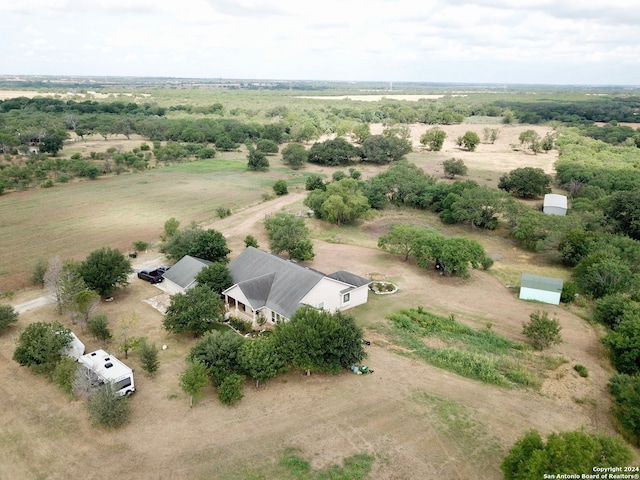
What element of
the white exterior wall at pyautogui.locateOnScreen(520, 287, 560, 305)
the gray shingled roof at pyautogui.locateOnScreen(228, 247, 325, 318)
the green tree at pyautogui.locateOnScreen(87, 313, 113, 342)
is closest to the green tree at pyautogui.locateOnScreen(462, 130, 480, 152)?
the white exterior wall at pyautogui.locateOnScreen(520, 287, 560, 305)

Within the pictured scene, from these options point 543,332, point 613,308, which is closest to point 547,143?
point 613,308

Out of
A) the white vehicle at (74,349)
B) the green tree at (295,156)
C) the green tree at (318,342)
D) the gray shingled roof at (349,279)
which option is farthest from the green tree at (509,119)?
the white vehicle at (74,349)

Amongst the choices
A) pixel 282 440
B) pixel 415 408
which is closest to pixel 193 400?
pixel 282 440

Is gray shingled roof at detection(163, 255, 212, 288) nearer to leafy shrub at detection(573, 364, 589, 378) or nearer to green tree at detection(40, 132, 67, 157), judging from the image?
leafy shrub at detection(573, 364, 589, 378)

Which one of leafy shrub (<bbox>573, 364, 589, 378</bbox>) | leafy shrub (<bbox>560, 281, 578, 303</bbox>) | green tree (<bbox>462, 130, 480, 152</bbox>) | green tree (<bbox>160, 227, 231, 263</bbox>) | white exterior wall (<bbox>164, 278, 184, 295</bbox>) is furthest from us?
green tree (<bbox>462, 130, 480, 152</bbox>)

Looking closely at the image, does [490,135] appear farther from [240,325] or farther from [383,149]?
[240,325]

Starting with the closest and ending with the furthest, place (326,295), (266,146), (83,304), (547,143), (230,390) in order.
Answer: (230,390)
(83,304)
(326,295)
(266,146)
(547,143)
